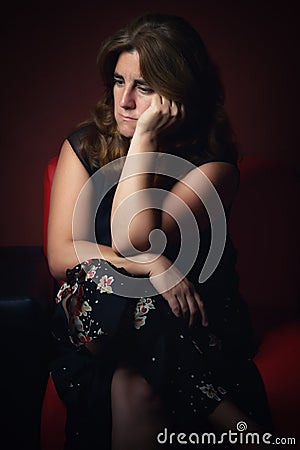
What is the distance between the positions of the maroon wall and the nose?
0.50m

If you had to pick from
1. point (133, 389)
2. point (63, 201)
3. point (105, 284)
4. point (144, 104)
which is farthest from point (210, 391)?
point (144, 104)

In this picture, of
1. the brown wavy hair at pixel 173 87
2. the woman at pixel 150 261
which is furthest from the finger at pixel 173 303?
the brown wavy hair at pixel 173 87

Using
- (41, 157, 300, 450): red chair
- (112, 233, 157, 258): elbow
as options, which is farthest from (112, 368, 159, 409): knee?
(41, 157, 300, 450): red chair

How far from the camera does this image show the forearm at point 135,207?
148 centimetres

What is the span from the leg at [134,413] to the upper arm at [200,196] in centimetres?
37

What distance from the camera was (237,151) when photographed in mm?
1781

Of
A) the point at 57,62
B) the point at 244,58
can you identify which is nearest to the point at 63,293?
the point at 57,62

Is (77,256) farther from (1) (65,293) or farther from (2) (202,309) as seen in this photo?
(2) (202,309)

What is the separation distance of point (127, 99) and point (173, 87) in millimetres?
113

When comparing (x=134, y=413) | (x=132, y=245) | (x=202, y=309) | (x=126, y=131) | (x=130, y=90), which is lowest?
(x=134, y=413)

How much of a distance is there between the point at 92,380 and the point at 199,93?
76 centimetres

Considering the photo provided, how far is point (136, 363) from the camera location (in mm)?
1348

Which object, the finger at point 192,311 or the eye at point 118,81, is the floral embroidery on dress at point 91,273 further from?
the eye at point 118,81

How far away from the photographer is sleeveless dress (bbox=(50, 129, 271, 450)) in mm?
1324
